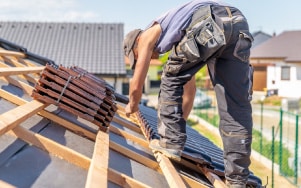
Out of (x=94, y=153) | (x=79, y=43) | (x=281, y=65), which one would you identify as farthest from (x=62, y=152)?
(x=281, y=65)

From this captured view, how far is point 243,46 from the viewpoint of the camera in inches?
103

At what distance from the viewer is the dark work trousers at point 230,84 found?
8.33ft

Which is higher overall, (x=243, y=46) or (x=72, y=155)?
(x=243, y=46)

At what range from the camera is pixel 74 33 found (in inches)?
874

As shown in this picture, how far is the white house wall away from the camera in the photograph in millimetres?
32438

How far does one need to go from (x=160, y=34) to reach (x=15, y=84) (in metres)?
1.48

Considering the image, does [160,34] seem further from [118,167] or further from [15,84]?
[15,84]

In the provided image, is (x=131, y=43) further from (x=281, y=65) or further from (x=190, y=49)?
(x=281, y=65)

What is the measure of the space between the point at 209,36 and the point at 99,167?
3.52 ft

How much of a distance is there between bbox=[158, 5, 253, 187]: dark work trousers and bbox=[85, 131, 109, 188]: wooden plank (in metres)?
0.55

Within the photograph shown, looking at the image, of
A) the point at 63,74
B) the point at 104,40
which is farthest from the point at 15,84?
the point at 104,40

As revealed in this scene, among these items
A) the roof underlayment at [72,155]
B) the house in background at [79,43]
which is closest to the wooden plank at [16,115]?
the roof underlayment at [72,155]

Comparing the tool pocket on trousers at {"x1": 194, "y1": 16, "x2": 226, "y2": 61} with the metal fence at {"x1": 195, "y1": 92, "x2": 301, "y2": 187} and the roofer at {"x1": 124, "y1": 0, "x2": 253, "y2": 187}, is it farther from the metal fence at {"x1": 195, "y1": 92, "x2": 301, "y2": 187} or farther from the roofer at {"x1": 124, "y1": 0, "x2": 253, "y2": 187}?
the metal fence at {"x1": 195, "y1": 92, "x2": 301, "y2": 187}

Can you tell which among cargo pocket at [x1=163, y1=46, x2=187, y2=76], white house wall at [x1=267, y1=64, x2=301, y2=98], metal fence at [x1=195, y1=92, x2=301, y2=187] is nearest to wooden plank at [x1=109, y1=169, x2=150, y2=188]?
cargo pocket at [x1=163, y1=46, x2=187, y2=76]
